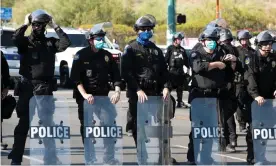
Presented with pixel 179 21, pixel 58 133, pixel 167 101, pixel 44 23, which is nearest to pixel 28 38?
pixel 44 23

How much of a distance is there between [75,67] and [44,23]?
0.69 meters

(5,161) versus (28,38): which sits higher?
(28,38)

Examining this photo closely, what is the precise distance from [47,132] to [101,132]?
653 mm

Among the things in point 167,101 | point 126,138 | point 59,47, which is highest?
point 59,47

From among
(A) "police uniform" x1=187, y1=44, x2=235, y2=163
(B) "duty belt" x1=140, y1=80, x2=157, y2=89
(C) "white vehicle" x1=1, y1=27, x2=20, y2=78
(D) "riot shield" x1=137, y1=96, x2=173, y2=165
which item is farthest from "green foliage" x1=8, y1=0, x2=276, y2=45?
(D) "riot shield" x1=137, y1=96, x2=173, y2=165

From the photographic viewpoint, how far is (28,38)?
10.0m

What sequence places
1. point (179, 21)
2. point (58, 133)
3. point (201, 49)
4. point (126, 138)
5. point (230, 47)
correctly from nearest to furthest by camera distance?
point (58, 133) → point (201, 49) → point (230, 47) → point (126, 138) → point (179, 21)

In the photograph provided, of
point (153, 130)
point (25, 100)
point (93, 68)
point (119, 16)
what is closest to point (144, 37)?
point (93, 68)

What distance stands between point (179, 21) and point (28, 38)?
67.6ft

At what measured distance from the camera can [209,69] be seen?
10.6 metres

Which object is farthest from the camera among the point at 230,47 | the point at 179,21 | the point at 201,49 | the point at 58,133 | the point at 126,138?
the point at 179,21

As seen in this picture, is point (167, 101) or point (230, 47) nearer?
point (167, 101)

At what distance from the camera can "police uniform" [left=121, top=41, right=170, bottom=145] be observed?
1042cm

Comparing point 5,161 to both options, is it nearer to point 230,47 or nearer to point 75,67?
point 75,67
